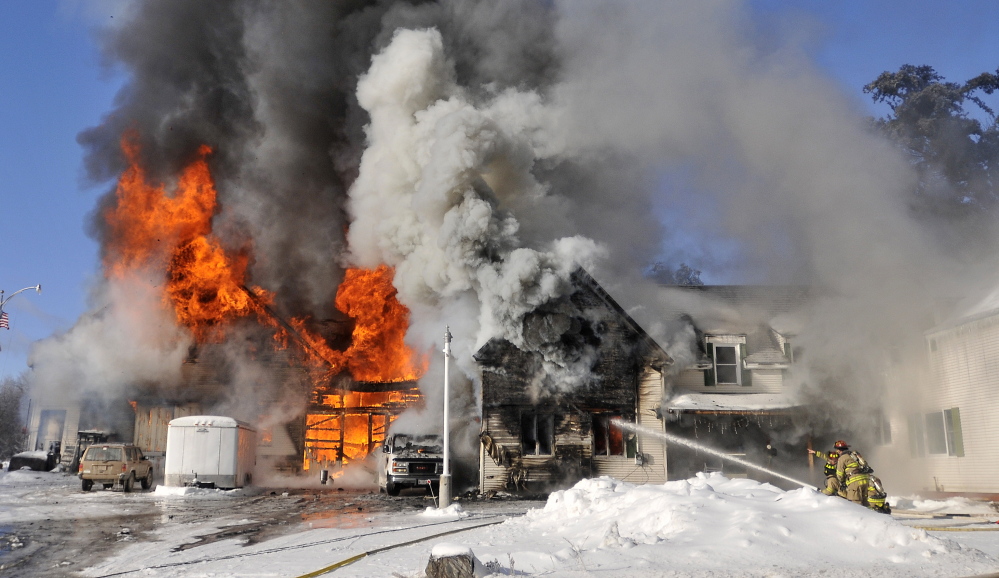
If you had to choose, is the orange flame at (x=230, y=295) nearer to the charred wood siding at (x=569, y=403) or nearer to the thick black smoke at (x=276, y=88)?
the thick black smoke at (x=276, y=88)

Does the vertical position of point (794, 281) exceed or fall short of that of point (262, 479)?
it exceeds it

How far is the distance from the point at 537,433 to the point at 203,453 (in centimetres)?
1067

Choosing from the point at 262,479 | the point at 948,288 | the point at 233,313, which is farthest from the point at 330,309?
the point at 948,288

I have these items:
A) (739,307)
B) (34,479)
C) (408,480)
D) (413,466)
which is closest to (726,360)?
(739,307)

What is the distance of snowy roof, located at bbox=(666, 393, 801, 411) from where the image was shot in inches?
975

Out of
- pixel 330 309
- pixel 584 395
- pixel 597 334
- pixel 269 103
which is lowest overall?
pixel 584 395

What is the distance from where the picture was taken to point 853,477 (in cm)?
1334

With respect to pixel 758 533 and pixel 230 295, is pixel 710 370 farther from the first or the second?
pixel 230 295

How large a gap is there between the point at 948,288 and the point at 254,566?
73.0 ft

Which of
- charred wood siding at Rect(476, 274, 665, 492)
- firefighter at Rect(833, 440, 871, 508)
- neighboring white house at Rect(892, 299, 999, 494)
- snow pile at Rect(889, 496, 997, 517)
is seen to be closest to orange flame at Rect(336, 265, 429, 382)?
charred wood siding at Rect(476, 274, 665, 492)

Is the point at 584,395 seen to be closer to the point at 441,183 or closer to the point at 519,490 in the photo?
the point at 519,490

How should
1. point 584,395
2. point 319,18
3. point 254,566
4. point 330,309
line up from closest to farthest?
point 254,566
point 584,395
point 319,18
point 330,309

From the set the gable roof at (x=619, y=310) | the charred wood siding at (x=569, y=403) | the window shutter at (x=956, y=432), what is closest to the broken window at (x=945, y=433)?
the window shutter at (x=956, y=432)

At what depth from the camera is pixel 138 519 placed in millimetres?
16109
